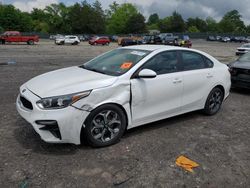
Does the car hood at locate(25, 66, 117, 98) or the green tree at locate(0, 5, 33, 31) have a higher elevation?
the green tree at locate(0, 5, 33, 31)

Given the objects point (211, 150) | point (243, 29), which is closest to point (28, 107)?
point (211, 150)

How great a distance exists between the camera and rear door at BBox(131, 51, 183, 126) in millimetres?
4199

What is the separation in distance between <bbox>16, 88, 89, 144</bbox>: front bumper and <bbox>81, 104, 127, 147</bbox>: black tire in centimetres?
14

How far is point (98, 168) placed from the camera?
3424 millimetres

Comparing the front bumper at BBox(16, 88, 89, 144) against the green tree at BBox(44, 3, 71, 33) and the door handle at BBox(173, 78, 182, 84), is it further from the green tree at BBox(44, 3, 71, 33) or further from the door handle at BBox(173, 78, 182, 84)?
the green tree at BBox(44, 3, 71, 33)

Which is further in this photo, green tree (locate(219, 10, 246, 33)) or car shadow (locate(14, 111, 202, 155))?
green tree (locate(219, 10, 246, 33))

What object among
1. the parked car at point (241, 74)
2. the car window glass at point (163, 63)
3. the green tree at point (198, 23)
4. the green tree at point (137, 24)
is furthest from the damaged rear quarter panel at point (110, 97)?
the green tree at point (198, 23)

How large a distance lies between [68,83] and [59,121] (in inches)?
25.5

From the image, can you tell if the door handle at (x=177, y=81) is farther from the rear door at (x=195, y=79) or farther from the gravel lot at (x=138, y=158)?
the gravel lot at (x=138, y=158)

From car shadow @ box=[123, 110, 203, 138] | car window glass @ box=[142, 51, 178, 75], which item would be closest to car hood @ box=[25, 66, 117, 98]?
car window glass @ box=[142, 51, 178, 75]

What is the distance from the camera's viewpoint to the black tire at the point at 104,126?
Result: 3.77 metres

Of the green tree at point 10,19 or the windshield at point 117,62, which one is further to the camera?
the green tree at point 10,19

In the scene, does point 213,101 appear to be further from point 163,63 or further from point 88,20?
point 88,20

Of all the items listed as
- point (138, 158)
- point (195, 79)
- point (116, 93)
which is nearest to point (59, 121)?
point (116, 93)
